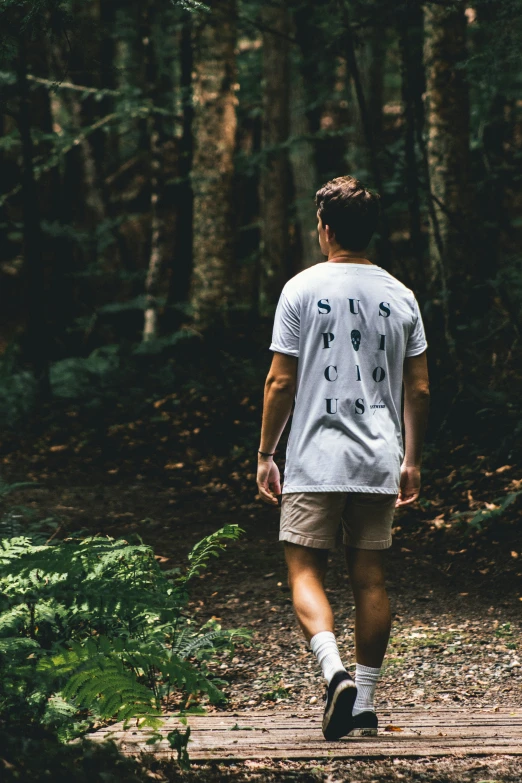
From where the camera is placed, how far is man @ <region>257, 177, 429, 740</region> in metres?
3.57

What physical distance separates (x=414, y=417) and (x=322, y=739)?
147 cm

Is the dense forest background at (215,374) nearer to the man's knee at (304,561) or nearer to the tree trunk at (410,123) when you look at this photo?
the tree trunk at (410,123)

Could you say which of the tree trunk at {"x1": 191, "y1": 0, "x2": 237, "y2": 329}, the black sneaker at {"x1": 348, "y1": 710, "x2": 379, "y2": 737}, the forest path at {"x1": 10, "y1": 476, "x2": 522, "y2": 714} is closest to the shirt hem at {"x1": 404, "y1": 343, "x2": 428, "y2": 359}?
the black sneaker at {"x1": 348, "y1": 710, "x2": 379, "y2": 737}

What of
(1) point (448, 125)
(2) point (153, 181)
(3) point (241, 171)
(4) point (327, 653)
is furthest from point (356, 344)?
(3) point (241, 171)

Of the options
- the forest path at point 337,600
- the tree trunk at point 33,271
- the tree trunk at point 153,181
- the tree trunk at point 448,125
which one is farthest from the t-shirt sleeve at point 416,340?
the tree trunk at point 153,181

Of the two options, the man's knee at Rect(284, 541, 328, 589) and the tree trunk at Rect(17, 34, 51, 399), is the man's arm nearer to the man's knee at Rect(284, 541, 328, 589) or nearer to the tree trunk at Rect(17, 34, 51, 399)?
the man's knee at Rect(284, 541, 328, 589)

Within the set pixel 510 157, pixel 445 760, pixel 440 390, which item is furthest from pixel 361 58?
pixel 445 760


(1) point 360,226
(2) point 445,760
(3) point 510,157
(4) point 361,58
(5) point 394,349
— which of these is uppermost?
(4) point 361,58

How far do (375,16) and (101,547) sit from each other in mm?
7395

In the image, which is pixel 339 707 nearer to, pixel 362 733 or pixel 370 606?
pixel 362 733

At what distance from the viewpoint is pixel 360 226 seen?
12.1 feet

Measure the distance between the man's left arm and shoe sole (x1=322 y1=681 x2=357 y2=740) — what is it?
830 mm

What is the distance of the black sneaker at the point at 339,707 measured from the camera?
127 inches

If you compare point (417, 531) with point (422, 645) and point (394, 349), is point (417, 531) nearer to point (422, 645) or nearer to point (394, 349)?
point (422, 645)
